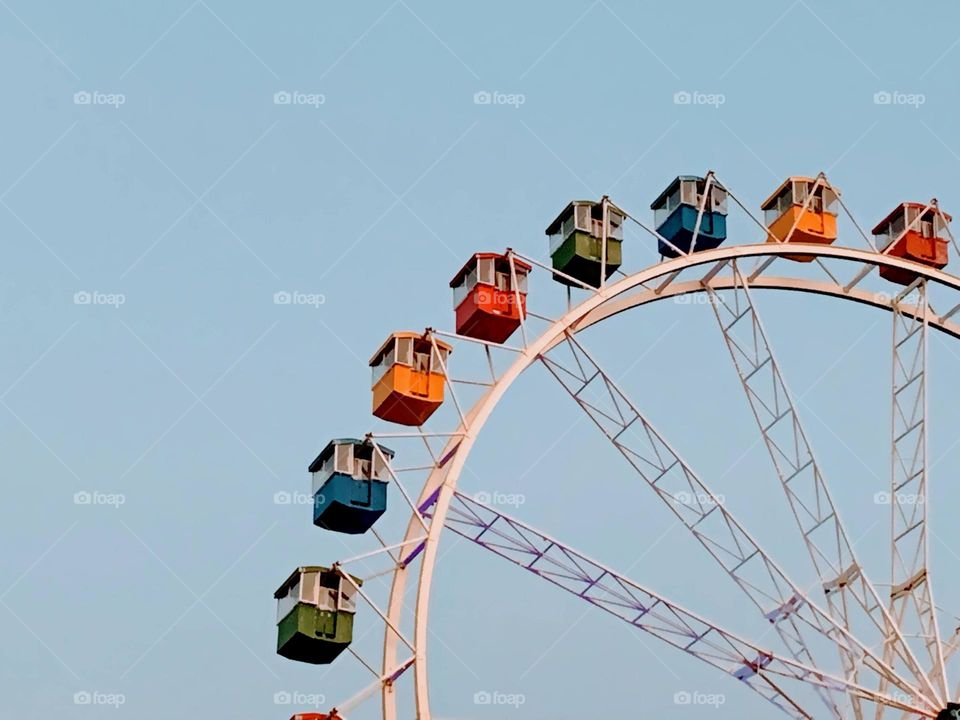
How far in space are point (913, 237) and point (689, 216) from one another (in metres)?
5.71

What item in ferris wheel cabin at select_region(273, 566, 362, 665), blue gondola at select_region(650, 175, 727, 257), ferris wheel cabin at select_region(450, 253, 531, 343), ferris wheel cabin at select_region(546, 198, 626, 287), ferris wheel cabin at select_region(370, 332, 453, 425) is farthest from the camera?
blue gondola at select_region(650, 175, 727, 257)

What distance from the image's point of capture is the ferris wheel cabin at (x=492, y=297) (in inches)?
1574

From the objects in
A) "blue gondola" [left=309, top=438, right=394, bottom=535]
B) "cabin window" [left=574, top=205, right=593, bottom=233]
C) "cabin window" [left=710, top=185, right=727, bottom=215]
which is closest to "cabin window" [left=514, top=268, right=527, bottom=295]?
"cabin window" [left=574, top=205, right=593, bottom=233]

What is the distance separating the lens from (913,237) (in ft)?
149

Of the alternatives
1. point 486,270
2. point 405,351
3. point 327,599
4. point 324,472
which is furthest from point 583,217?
point 327,599

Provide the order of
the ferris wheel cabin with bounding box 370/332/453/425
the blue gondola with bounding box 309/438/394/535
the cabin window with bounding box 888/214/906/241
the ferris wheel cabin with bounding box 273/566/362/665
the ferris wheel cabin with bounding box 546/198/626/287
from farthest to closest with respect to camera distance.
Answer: the cabin window with bounding box 888/214/906/241 < the ferris wheel cabin with bounding box 546/198/626/287 < the ferris wheel cabin with bounding box 370/332/453/425 < the blue gondola with bounding box 309/438/394/535 < the ferris wheel cabin with bounding box 273/566/362/665

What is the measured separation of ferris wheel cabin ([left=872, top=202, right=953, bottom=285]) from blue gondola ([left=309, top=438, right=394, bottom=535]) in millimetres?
13038

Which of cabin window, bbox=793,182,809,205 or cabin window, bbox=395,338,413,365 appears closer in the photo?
cabin window, bbox=395,338,413,365

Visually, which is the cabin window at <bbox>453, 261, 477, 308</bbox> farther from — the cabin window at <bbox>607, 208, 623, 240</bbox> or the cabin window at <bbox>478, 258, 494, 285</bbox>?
the cabin window at <bbox>607, 208, 623, 240</bbox>

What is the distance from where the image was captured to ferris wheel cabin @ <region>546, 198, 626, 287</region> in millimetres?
41125

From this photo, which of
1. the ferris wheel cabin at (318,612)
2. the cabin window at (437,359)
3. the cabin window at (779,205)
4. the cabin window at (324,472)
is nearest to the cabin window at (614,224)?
the cabin window at (779,205)

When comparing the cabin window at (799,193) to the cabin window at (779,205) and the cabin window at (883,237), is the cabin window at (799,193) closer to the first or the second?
the cabin window at (779,205)

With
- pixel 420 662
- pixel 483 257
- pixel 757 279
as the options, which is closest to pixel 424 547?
pixel 420 662

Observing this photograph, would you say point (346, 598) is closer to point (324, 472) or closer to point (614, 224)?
point (324, 472)
